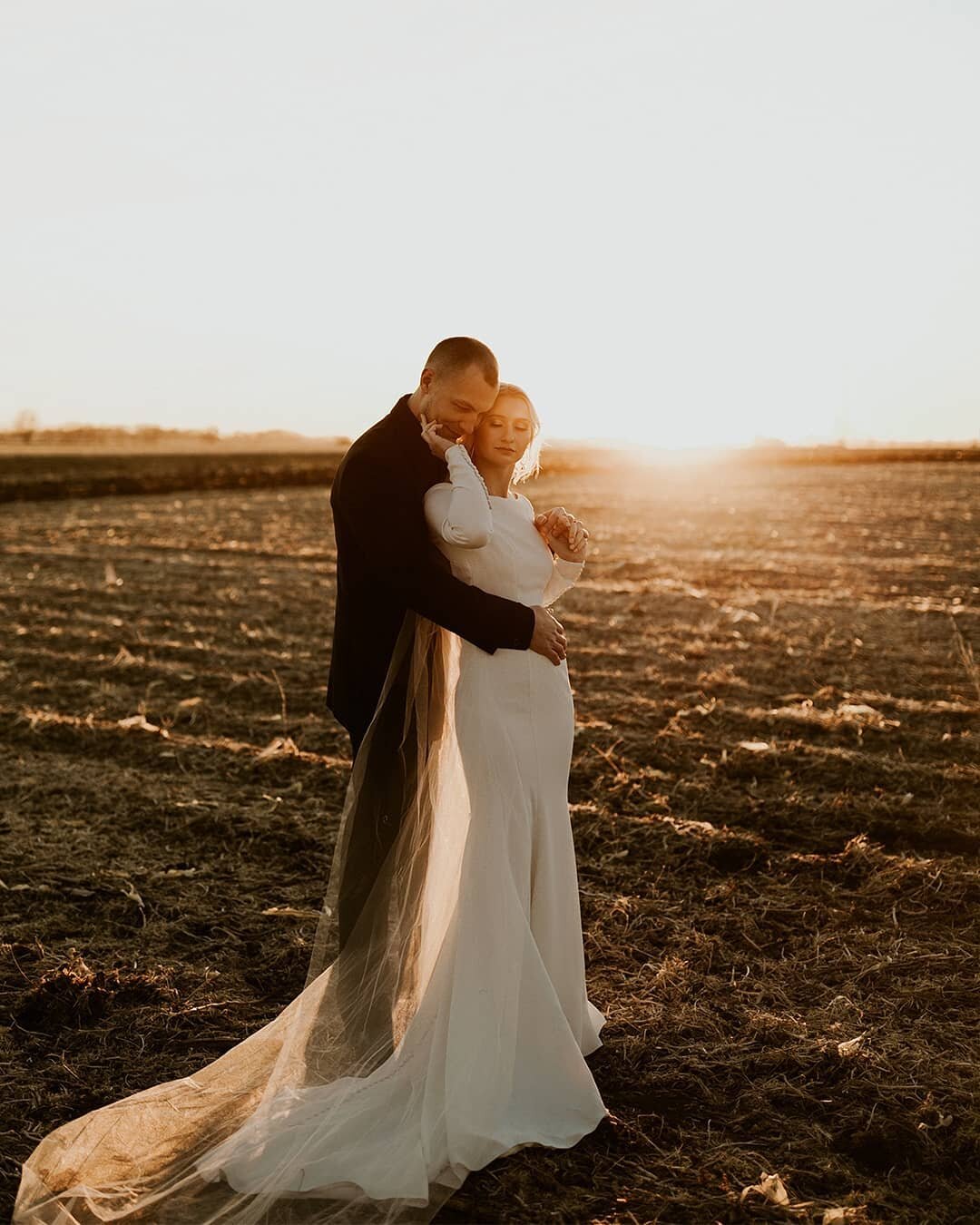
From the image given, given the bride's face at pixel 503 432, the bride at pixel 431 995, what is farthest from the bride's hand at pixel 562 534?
the bride's face at pixel 503 432

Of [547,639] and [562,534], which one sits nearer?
[547,639]

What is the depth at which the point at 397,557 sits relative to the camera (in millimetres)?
3666

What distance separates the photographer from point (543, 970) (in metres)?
3.64

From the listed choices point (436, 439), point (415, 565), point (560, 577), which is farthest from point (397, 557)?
point (560, 577)

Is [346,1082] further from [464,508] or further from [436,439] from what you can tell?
[436,439]

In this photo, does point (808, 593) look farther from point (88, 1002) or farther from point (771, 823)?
point (88, 1002)

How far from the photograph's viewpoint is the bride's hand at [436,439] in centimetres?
A: 367

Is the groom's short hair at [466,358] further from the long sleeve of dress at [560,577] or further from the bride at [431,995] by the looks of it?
the long sleeve of dress at [560,577]

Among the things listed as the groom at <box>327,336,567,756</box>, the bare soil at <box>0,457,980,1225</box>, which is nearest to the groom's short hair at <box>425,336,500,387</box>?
the groom at <box>327,336,567,756</box>

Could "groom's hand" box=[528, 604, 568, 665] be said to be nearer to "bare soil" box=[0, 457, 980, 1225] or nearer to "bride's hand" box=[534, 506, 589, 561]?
"bride's hand" box=[534, 506, 589, 561]

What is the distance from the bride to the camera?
3.32 m

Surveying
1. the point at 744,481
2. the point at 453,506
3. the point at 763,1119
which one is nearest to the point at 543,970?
the point at 763,1119

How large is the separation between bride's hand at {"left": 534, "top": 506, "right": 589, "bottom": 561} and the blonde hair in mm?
165

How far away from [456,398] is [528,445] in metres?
0.40
